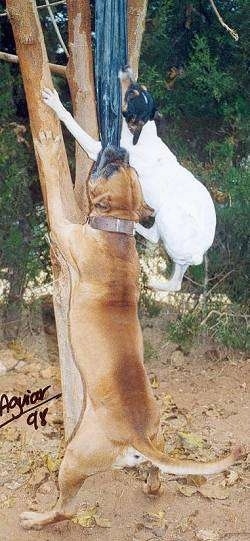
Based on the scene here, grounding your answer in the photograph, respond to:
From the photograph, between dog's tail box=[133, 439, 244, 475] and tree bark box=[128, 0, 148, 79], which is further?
tree bark box=[128, 0, 148, 79]

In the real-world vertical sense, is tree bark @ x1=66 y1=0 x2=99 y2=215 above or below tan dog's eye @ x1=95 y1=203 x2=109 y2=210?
above

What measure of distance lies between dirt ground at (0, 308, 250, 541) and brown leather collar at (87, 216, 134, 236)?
1309 millimetres

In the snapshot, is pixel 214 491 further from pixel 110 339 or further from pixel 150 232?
pixel 150 232

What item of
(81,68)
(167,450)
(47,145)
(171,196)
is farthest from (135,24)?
(167,450)

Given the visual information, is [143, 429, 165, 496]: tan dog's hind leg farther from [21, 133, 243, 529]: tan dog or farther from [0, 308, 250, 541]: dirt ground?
[21, 133, 243, 529]: tan dog

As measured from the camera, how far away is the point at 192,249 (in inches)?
93.6

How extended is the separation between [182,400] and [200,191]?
225 centimetres

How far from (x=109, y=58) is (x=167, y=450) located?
2.08 metres

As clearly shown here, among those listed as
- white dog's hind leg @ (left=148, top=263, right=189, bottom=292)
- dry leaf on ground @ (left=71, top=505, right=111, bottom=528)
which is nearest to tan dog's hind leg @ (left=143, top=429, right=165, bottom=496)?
dry leaf on ground @ (left=71, top=505, right=111, bottom=528)

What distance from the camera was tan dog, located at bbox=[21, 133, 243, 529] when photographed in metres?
2.30

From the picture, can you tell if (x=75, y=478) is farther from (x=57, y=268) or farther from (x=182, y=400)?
(x=182, y=400)

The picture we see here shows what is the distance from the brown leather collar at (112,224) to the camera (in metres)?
2.30

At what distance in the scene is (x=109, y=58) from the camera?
237 centimetres

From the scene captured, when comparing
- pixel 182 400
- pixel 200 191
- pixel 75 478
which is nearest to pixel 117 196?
pixel 200 191
